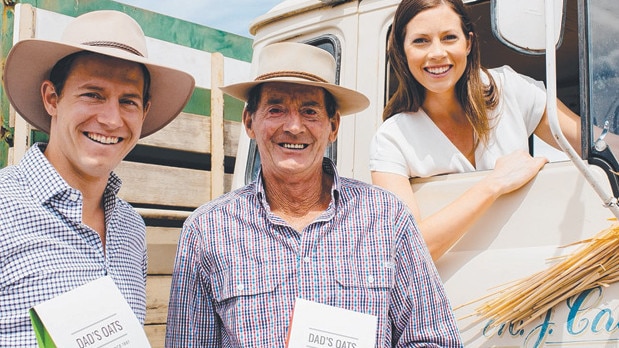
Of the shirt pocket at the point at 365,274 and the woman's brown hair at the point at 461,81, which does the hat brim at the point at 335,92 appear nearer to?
the woman's brown hair at the point at 461,81

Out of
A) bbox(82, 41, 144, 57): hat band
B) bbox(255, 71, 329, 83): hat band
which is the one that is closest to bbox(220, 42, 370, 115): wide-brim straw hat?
bbox(255, 71, 329, 83): hat band

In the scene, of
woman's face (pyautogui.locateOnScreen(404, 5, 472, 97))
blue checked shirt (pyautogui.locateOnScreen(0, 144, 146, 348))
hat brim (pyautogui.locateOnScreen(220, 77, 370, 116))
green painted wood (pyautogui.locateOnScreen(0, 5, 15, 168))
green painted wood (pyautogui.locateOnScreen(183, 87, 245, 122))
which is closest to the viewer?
blue checked shirt (pyautogui.locateOnScreen(0, 144, 146, 348))

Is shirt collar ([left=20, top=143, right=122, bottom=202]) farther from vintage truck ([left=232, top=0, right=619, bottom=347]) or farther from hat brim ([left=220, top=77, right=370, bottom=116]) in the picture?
vintage truck ([left=232, top=0, right=619, bottom=347])

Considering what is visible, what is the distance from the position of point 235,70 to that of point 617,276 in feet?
10.0

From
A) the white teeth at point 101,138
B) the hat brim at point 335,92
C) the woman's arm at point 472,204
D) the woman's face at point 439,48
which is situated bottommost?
the woman's arm at point 472,204

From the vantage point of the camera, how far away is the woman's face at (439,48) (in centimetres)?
A: 270

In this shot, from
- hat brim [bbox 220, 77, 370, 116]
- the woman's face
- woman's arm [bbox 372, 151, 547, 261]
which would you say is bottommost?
woman's arm [bbox 372, 151, 547, 261]

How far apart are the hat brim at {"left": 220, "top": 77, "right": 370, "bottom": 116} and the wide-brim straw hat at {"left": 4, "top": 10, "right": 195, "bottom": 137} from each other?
161 mm

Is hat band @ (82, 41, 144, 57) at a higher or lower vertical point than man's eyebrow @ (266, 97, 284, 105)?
higher

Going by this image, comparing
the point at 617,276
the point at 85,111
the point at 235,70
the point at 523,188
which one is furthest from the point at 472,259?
the point at 235,70

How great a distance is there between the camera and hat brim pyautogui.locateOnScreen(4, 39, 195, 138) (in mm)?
2158

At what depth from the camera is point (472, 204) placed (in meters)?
2.49

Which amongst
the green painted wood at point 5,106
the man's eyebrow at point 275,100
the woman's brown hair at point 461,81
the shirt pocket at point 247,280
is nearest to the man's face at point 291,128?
the man's eyebrow at point 275,100

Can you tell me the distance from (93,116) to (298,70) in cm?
60
